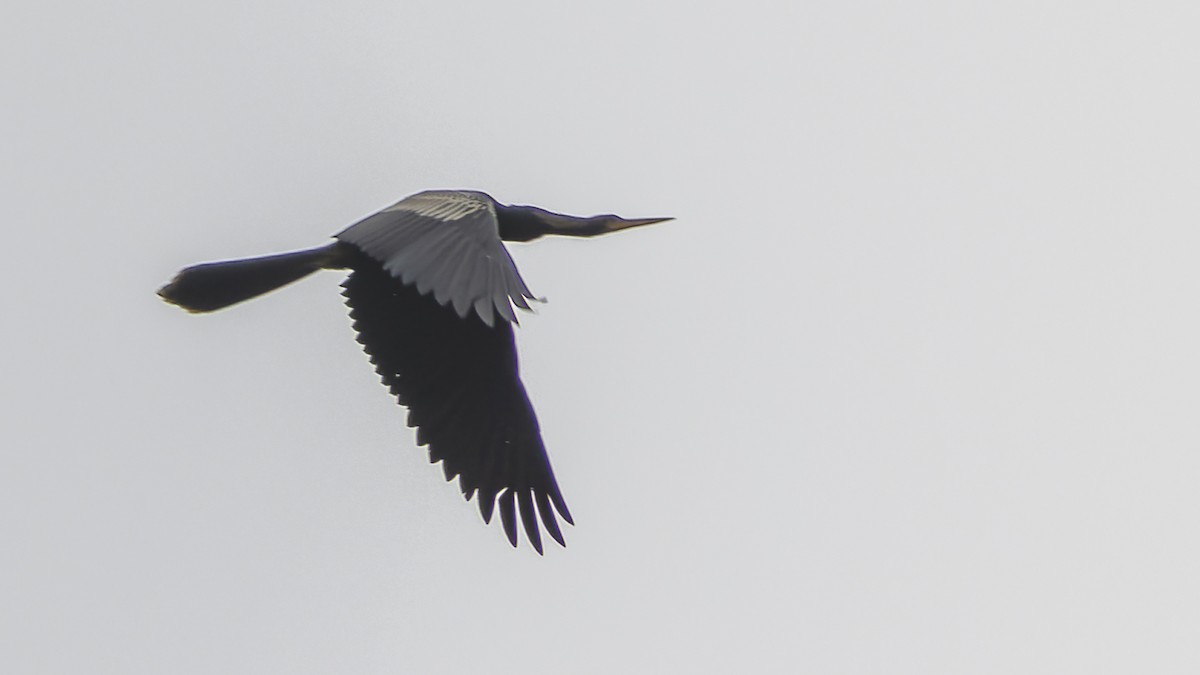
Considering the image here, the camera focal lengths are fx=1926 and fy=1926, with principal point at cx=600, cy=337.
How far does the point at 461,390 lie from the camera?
976 centimetres

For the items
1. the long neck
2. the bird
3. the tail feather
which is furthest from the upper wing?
the long neck

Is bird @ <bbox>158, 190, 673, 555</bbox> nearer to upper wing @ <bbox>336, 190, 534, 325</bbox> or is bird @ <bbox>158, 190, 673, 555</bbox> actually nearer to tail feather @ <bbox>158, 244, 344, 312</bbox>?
tail feather @ <bbox>158, 244, 344, 312</bbox>

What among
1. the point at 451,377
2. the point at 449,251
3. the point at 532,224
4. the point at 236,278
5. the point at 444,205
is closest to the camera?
the point at 449,251

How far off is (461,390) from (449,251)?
1.76 metres

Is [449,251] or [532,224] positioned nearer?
[449,251]

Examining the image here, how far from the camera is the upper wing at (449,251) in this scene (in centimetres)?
774

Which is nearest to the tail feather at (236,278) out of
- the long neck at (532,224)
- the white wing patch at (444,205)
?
the white wing patch at (444,205)

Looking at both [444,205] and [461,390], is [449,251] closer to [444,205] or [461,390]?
[444,205]

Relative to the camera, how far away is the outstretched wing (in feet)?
31.8

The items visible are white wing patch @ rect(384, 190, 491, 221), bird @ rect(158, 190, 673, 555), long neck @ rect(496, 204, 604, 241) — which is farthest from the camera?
long neck @ rect(496, 204, 604, 241)

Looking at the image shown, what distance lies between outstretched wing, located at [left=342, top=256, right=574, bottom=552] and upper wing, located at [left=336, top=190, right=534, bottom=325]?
0.84 m

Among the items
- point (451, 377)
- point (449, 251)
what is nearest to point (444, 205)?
point (449, 251)

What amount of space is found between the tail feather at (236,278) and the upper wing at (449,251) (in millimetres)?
677

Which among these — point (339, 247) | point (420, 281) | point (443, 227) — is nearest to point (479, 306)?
point (420, 281)
